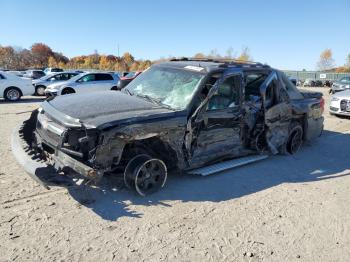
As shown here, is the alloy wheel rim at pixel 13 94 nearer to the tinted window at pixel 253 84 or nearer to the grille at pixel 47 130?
the grille at pixel 47 130

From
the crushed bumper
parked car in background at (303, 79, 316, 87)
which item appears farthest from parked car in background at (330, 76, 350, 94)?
the crushed bumper

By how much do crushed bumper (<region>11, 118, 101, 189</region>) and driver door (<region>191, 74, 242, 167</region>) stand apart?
1782 mm

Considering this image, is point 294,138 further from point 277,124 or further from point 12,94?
point 12,94

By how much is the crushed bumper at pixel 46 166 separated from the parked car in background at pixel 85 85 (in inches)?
500

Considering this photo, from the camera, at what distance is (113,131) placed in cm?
442

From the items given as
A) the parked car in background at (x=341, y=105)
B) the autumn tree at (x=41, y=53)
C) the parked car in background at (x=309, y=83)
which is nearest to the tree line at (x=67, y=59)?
the autumn tree at (x=41, y=53)

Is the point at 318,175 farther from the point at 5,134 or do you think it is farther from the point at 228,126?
the point at 5,134

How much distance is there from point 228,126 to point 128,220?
239 cm

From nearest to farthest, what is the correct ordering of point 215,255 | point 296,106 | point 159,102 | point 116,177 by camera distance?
point 215,255 → point 116,177 → point 159,102 → point 296,106

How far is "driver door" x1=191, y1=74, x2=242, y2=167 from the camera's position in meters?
Result: 5.48

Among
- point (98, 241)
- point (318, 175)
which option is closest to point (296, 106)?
A: point (318, 175)

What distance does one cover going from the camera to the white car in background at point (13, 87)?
17062 millimetres

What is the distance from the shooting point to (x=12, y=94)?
17.3 meters

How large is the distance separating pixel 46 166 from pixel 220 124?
2702 mm
